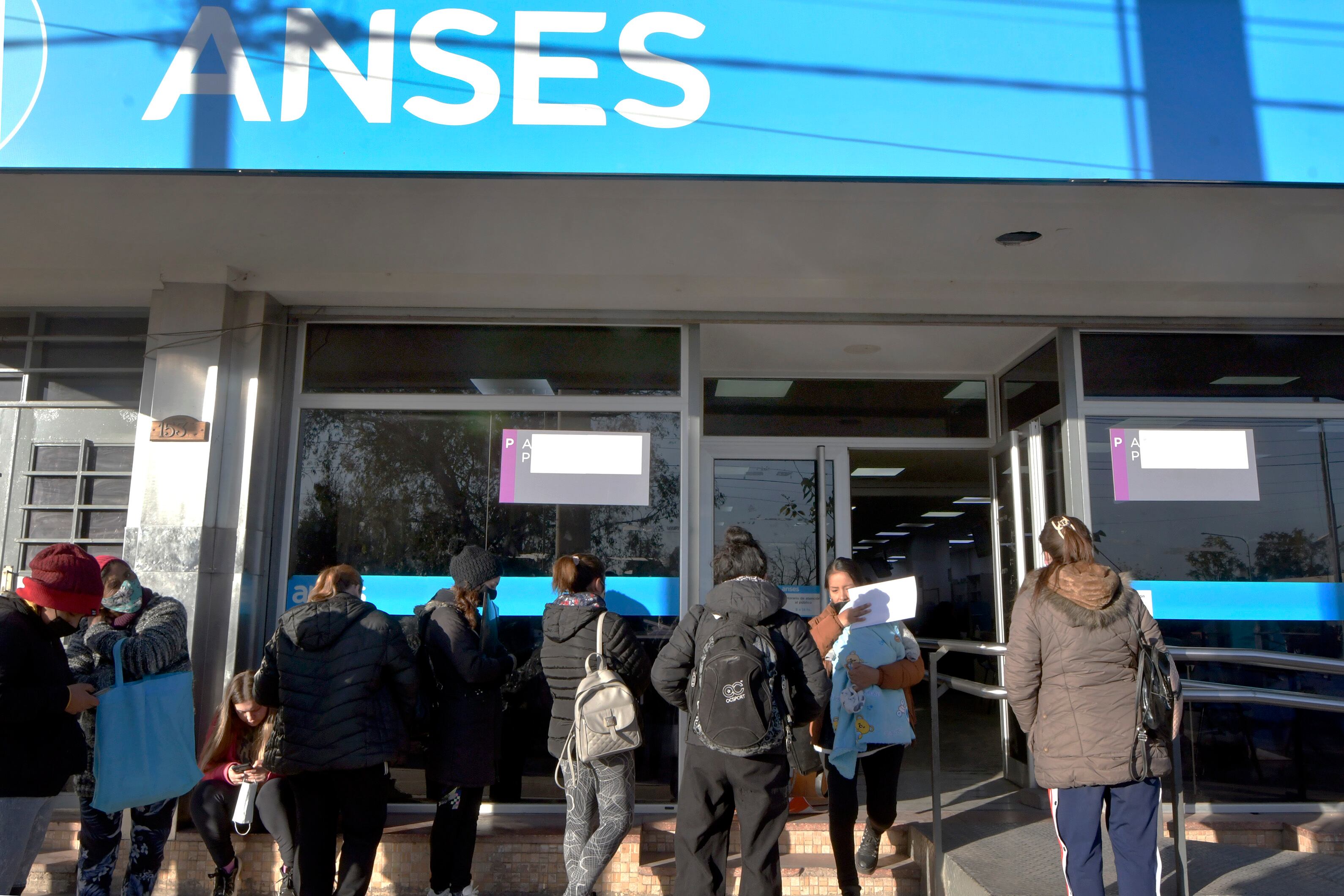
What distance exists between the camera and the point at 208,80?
382cm

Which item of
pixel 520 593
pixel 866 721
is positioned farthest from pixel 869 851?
pixel 520 593

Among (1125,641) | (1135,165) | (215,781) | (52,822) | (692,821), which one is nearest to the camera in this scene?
(1125,641)

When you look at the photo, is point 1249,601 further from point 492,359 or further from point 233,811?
point 233,811

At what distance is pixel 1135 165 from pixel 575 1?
233 cm

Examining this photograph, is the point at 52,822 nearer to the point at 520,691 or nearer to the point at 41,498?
the point at 41,498

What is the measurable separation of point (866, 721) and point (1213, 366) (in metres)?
3.30

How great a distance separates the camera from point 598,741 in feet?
12.6

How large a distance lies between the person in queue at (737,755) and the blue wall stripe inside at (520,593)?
1656 mm

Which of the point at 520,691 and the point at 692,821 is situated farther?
the point at 520,691

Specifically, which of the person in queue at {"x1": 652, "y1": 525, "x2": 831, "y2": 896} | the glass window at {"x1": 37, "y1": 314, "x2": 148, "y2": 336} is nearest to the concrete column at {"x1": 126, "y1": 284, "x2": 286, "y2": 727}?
the glass window at {"x1": 37, "y1": 314, "x2": 148, "y2": 336}

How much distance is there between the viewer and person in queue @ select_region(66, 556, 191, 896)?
3742 mm

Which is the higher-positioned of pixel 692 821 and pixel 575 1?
pixel 575 1

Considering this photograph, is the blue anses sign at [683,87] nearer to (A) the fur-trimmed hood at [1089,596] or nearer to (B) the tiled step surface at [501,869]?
(A) the fur-trimmed hood at [1089,596]

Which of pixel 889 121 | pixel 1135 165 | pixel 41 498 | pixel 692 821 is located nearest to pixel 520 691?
pixel 692 821
